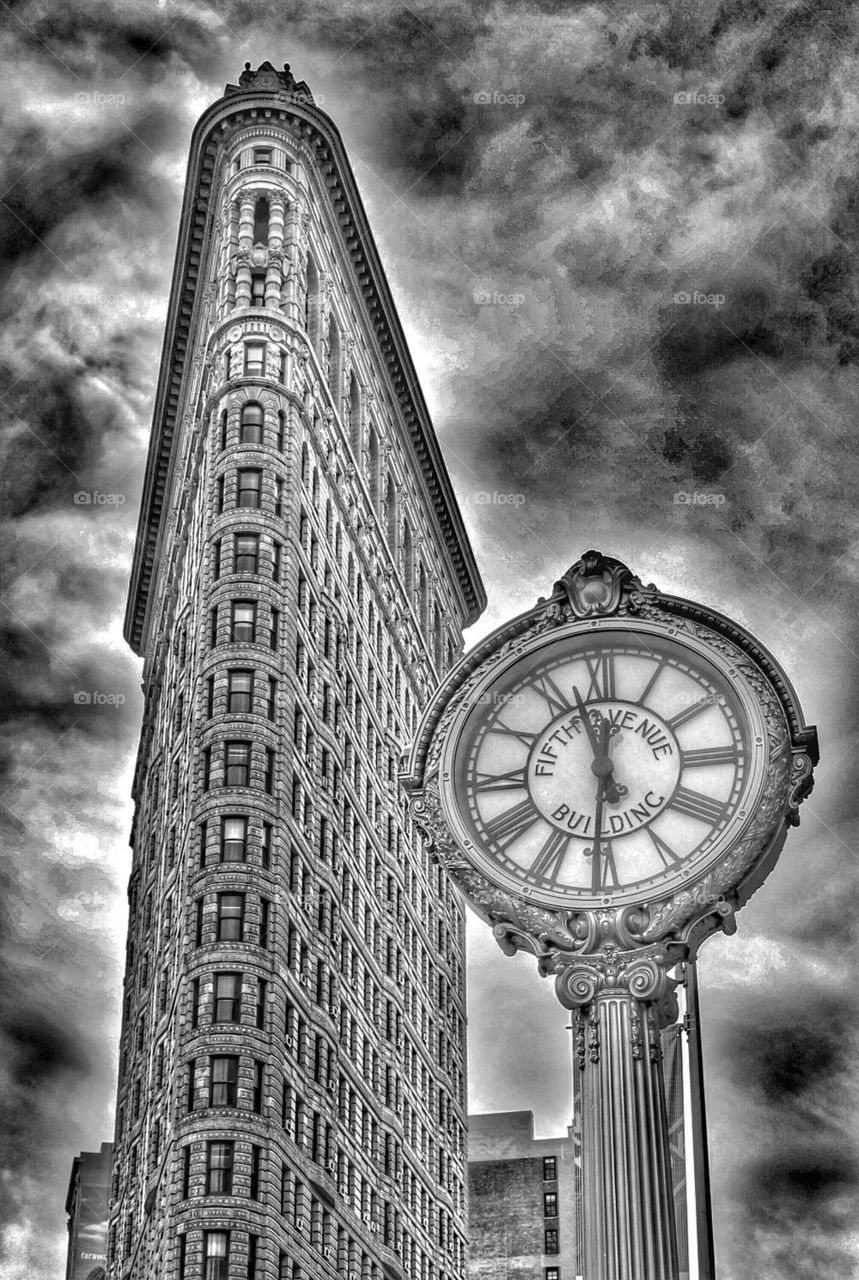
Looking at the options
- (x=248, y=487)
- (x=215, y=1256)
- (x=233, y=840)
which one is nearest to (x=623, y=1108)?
(x=215, y=1256)

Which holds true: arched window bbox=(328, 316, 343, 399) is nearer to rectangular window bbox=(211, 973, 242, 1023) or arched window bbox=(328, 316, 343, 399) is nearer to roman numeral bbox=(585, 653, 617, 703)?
rectangular window bbox=(211, 973, 242, 1023)

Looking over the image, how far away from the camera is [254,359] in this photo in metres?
99.0

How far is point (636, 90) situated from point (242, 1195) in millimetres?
46813

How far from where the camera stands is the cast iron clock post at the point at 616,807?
12.1m

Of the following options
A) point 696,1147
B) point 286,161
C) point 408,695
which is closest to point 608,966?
point 696,1147

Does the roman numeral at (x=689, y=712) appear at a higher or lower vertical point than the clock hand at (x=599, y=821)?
higher

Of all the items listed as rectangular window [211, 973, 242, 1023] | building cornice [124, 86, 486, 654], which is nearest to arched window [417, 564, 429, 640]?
building cornice [124, 86, 486, 654]

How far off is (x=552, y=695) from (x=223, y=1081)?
6826 centimetres

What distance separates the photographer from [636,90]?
280 ft

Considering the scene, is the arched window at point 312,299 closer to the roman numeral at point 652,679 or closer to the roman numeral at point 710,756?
the roman numeral at point 652,679

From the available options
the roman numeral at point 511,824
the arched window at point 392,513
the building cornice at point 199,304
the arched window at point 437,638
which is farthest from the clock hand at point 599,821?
the arched window at point 437,638

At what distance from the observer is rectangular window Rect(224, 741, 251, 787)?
3415 inches

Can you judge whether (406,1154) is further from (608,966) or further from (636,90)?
(608,966)

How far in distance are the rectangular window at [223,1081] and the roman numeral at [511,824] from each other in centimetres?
6791
